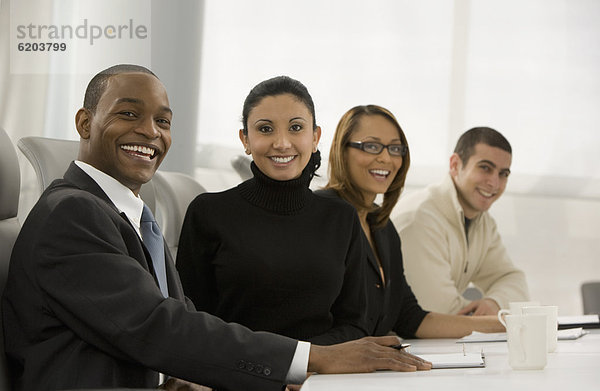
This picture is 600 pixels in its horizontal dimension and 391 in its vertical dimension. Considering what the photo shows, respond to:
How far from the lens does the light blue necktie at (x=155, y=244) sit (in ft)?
5.14

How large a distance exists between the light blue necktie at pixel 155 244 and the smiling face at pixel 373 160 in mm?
1068

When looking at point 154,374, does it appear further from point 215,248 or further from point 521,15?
point 521,15

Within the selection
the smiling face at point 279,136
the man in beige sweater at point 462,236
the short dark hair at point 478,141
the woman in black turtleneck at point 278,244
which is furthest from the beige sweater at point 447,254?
the smiling face at point 279,136

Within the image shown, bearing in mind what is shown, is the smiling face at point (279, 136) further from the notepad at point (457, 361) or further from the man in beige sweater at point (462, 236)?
the man in beige sweater at point (462, 236)

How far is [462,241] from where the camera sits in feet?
10.6

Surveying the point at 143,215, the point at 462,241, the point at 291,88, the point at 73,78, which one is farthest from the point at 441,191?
the point at 143,215

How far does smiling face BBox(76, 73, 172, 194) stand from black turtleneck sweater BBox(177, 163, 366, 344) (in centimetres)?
36

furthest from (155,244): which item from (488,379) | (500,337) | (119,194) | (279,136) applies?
(500,337)

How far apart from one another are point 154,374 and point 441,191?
2.04 metres

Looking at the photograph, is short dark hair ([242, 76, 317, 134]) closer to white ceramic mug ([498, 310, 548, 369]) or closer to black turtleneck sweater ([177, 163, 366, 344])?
black turtleneck sweater ([177, 163, 366, 344])

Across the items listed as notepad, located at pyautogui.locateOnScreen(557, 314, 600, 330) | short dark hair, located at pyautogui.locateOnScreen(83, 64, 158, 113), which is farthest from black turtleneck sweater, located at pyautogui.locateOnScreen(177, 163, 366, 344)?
notepad, located at pyautogui.locateOnScreen(557, 314, 600, 330)

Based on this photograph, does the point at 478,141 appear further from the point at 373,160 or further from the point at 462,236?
the point at 373,160

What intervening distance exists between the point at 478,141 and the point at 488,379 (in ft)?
7.35

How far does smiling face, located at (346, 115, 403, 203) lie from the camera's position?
258cm
